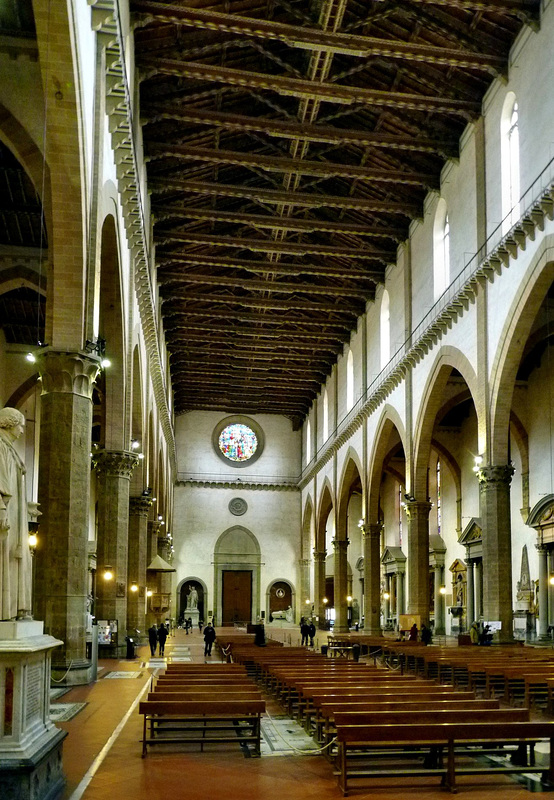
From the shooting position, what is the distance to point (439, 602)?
42.8m

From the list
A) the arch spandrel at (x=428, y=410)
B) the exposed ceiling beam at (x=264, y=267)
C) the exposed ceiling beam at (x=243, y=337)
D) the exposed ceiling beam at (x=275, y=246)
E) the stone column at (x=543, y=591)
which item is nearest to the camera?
the arch spandrel at (x=428, y=410)

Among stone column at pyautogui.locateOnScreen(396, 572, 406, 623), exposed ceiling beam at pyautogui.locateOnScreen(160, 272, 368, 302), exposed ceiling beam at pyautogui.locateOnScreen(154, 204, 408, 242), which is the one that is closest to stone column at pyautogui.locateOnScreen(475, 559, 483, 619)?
stone column at pyautogui.locateOnScreen(396, 572, 406, 623)

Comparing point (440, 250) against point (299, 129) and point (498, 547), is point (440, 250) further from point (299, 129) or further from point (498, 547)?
point (498, 547)

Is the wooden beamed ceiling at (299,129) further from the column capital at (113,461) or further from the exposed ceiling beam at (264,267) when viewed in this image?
the column capital at (113,461)

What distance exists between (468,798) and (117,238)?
14969mm

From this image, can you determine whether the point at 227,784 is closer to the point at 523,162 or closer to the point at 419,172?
the point at 523,162

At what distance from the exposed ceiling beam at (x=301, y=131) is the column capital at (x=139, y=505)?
11563mm

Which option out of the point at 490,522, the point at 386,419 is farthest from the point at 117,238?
the point at 386,419

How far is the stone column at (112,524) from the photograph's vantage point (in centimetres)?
2184

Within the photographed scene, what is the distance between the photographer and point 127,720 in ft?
38.6

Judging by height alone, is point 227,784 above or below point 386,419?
below

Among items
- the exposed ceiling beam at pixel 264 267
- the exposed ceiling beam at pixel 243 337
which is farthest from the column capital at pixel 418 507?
the exposed ceiling beam at pixel 243 337

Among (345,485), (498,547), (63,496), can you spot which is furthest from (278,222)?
(63,496)

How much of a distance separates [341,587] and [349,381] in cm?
1081
